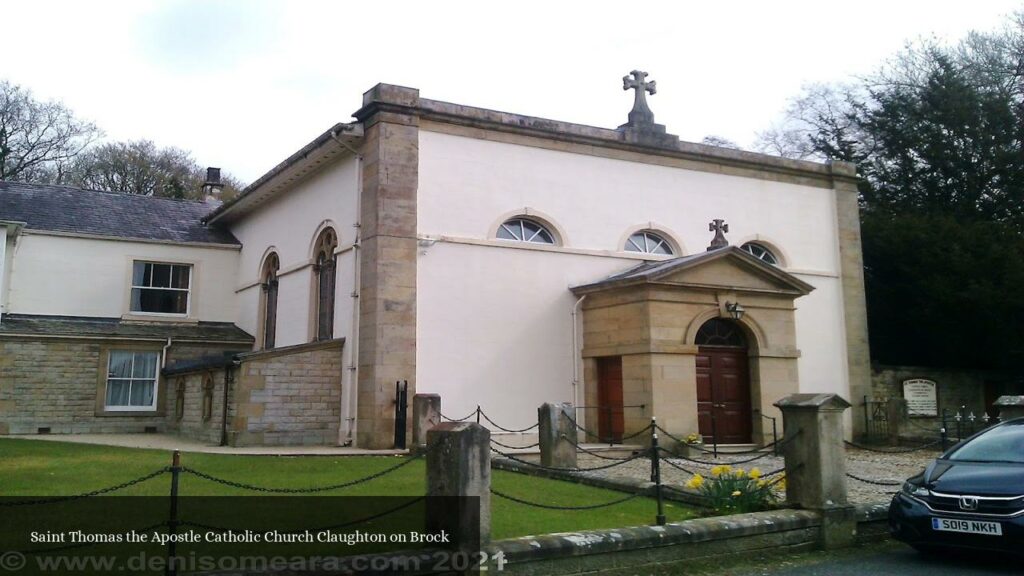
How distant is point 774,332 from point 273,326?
515 inches

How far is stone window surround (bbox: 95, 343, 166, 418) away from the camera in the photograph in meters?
21.6

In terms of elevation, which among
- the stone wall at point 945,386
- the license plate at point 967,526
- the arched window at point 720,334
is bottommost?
the license plate at point 967,526

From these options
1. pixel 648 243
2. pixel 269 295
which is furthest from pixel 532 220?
pixel 269 295

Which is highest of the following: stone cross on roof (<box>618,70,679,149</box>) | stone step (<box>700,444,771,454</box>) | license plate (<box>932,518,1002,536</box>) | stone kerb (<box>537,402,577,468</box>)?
stone cross on roof (<box>618,70,679,149</box>)

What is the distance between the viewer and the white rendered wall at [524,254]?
17266 mm

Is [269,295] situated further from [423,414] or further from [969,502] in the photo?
[969,502]

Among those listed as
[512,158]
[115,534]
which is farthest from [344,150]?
[115,534]

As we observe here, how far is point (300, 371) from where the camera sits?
1698cm

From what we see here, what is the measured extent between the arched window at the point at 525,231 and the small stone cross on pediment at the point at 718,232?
145 inches

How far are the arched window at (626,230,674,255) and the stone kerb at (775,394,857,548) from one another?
10576 mm

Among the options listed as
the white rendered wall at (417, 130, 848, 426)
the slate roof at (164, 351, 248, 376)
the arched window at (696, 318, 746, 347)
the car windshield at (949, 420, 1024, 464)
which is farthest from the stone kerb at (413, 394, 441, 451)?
the car windshield at (949, 420, 1024, 464)

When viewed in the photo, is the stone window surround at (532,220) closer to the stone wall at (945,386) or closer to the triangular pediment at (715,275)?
the triangular pediment at (715,275)

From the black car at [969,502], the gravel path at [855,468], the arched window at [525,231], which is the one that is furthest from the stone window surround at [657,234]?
the black car at [969,502]

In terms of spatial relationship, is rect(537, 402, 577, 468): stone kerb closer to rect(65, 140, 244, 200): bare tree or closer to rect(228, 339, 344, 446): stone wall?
rect(228, 339, 344, 446): stone wall
